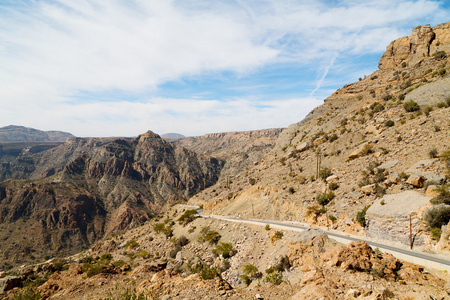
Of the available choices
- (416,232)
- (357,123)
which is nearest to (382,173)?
(416,232)

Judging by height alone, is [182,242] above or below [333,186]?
below

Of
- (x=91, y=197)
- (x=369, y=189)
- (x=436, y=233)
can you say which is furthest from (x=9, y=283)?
(x=91, y=197)

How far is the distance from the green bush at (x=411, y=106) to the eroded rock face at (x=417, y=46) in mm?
21283

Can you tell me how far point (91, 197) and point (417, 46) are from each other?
154329 millimetres

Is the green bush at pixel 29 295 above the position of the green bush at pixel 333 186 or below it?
below

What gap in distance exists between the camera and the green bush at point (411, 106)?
25.9 metres

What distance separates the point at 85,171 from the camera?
15700cm

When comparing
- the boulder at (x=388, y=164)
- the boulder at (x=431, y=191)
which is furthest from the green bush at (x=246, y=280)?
the boulder at (x=388, y=164)

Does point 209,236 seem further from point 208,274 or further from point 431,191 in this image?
point 431,191

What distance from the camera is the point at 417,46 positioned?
145ft

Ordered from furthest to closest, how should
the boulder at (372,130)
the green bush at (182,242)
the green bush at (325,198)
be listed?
the green bush at (182,242) → the boulder at (372,130) → the green bush at (325,198)

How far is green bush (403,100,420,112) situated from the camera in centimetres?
2586

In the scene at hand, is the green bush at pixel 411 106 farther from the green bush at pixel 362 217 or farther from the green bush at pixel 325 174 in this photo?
the green bush at pixel 362 217

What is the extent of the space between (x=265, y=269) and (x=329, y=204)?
30.8ft
